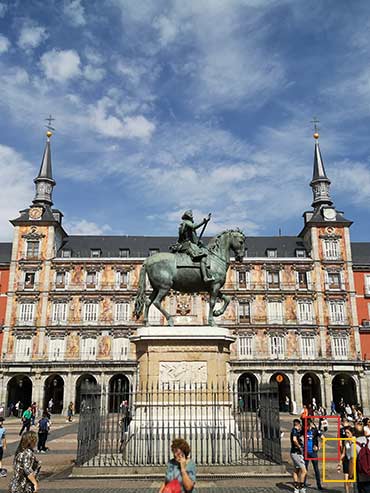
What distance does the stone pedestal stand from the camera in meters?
11.7

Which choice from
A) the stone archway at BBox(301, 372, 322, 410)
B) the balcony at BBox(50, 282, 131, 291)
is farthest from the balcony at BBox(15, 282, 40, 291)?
the stone archway at BBox(301, 372, 322, 410)

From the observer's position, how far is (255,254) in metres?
49.7

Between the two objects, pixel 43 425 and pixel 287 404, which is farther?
pixel 287 404

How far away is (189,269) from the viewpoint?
12719 mm

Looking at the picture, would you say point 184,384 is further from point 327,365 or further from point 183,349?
point 327,365

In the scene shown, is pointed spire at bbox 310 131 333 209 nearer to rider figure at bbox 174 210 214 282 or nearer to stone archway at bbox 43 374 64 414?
stone archway at bbox 43 374 64 414

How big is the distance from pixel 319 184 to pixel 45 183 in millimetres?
30829

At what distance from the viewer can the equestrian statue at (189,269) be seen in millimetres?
12609

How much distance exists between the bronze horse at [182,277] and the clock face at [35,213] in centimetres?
3733

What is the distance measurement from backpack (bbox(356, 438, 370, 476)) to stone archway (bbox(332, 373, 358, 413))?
40.0 meters

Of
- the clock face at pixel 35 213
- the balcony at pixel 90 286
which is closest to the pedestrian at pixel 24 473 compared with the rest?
the balcony at pixel 90 286

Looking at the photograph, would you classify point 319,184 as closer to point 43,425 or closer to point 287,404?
point 287,404

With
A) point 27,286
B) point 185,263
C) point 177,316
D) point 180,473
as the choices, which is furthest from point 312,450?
point 27,286

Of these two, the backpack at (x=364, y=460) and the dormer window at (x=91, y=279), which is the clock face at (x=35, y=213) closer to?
the dormer window at (x=91, y=279)
